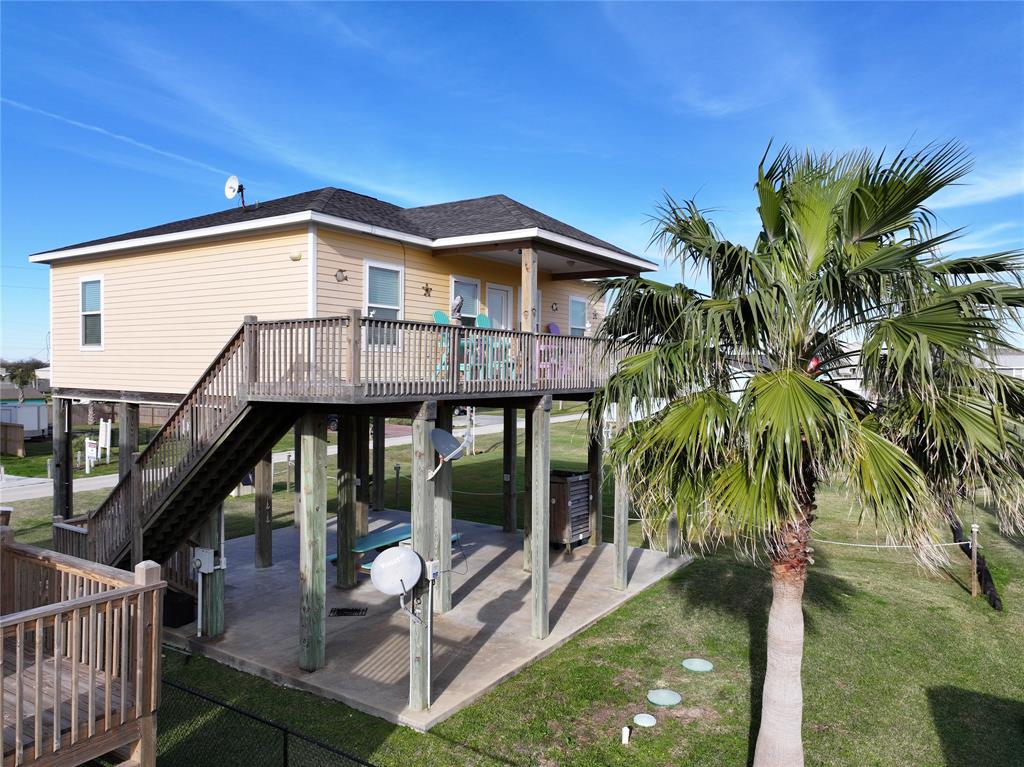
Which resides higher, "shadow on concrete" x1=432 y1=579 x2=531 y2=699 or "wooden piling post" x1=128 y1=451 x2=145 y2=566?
"wooden piling post" x1=128 y1=451 x2=145 y2=566

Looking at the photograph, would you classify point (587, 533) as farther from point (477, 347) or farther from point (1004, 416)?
point (1004, 416)

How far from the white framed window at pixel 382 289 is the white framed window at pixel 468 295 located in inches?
58.2

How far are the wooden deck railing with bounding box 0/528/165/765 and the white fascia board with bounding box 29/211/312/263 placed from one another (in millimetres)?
5314

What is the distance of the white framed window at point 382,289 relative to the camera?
1061 centimetres

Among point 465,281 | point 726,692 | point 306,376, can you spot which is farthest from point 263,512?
point 726,692

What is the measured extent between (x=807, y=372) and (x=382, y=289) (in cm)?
676

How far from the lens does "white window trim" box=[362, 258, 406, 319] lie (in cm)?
1053

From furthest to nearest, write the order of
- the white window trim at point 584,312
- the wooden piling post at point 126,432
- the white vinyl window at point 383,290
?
1. the white window trim at point 584,312
2. the wooden piling post at point 126,432
3. the white vinyl window at point 383,290

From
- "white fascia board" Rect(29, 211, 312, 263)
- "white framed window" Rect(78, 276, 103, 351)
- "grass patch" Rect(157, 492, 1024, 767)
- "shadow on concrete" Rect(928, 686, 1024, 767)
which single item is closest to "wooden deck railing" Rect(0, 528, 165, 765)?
"grass patch" Rect(157, 492, 1024, 767)

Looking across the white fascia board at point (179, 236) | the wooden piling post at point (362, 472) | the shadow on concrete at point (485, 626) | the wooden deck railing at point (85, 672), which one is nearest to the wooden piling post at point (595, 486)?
the shadow on concrete at point (485, 626)

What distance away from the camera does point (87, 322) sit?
13.3 m

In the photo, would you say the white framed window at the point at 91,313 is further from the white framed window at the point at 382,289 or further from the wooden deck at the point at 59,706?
the wooden deck at the point at 59,706

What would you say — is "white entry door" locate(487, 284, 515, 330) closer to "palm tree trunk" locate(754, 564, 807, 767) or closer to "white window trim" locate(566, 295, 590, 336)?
"white window trim" locate(566, 295, 590, 336)

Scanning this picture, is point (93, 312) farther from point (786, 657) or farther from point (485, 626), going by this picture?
point (786, 657)
